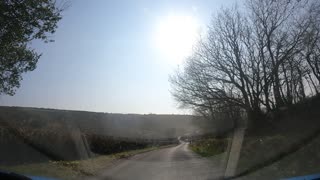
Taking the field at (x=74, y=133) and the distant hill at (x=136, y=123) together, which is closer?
the field at (x=74, y=133)

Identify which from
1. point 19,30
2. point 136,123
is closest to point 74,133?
point 19,30

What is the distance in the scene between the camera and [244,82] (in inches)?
1469

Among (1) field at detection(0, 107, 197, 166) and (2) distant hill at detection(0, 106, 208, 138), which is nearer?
(1) field at detection(0, 107, 197, 166)

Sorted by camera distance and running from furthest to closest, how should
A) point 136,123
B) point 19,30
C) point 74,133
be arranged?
point 136,123 < point 74,133 < point 19,30

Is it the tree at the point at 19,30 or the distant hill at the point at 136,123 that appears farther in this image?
the distant hill at the point at 136,123

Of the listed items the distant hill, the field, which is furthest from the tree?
the distant hill

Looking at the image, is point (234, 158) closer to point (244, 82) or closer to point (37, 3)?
point (37, 3)

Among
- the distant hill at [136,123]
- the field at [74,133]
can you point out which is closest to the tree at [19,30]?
the field at [74,133]

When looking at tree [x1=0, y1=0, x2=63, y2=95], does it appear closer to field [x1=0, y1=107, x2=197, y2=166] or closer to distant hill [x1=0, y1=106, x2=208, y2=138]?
field [x1=0, y1=107, x2=197, y2=166]

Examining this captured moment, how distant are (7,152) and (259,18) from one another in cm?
2053

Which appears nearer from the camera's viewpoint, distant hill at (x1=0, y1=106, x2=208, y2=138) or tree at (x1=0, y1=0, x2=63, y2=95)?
tree at (x1=0, y1=0, x2=63, y2=95)

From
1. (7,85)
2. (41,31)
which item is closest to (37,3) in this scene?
(41,31)

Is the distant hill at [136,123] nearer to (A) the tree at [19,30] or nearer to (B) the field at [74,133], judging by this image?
(B) the field at [74,133]

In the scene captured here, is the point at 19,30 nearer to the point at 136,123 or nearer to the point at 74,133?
the point at 74,133
